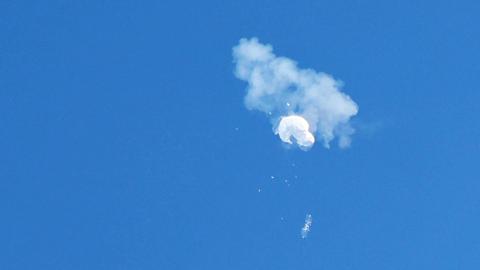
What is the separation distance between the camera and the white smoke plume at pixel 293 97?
7301 mm

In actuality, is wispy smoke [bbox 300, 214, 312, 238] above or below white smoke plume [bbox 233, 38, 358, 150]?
below

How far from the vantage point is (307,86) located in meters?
7.34

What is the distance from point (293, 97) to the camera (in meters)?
7.38

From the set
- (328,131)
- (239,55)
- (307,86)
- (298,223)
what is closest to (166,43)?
(239,55)

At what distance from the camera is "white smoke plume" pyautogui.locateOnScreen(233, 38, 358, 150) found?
730 cm

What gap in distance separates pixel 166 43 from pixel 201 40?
53 cm

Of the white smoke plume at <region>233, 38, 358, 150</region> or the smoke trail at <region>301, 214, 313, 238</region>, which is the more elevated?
the white smoke plume at <region>233, 38, 358, 150</region>

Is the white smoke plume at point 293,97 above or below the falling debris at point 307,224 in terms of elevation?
above

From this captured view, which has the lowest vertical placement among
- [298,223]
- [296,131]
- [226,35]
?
[298,223]

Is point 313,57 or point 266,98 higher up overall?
point 313,57

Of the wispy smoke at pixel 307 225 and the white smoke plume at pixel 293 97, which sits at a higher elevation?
the white smoke plume at pixel 293 97

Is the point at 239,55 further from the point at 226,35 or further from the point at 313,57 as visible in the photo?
the point at 313,57

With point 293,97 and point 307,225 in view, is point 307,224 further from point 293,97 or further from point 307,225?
point 293,97

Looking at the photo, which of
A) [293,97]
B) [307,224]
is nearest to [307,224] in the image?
[307,224]
